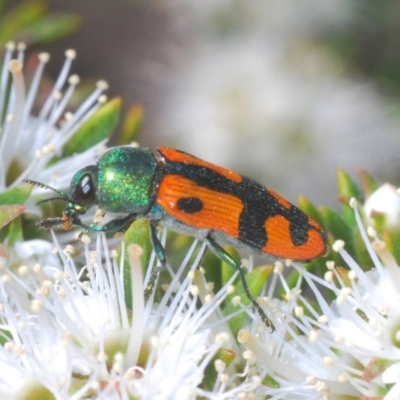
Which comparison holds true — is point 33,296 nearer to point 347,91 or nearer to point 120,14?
point 347,91

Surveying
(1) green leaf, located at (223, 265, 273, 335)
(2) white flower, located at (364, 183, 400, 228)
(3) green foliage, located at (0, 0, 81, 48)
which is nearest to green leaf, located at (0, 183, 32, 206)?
(1) green leaf, located at (223, 265, 273, 335)

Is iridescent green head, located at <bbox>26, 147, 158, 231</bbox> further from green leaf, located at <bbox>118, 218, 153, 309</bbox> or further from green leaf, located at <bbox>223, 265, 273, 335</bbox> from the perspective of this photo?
green leaf, located at <bbox>223, 265, 273, 335</bbox>

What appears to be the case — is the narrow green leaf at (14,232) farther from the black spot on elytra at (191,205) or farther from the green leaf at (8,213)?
the black spot on elytra at (191,205)

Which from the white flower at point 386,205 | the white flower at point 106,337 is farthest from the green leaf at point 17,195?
the white flower at point 386,205

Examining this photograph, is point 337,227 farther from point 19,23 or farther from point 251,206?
point 19,23

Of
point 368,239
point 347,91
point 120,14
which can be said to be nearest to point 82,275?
point 368,239
